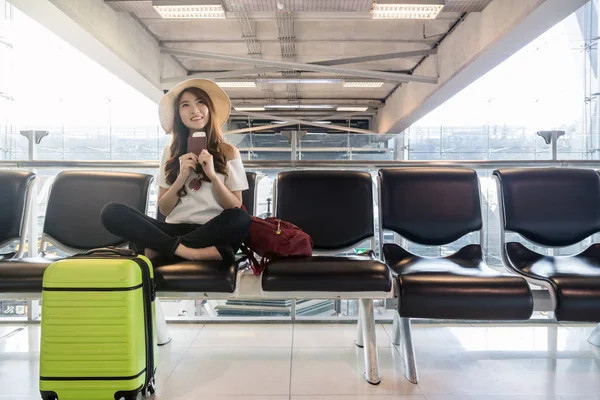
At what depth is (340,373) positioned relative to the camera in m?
1.65

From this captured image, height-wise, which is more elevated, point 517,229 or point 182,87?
point 182,87

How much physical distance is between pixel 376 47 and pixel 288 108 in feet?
15.3

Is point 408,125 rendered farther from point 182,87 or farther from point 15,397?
point 15,397

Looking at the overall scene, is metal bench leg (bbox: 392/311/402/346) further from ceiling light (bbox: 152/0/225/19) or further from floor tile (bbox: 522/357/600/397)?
ceiling light (bbox: 152/0/225/19)

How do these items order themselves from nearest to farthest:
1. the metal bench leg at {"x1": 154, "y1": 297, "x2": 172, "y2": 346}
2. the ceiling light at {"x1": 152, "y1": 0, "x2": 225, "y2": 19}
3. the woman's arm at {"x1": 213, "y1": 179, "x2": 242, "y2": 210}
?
the woman's arm at {"x1": 213, "y1": 179, "x2": 242, "y2": 210}
the metal bench leg at {"x1": 154, "y1": 297, "x2": 172, "y2": 346}
the ceiling light at {"x1": 152, "y1": 0, "x2": 225, "y2": 19}

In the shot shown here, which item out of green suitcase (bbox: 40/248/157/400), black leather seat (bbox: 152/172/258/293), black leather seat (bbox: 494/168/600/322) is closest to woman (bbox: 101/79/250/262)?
black leather seat (bbox: 152/172/258/293)

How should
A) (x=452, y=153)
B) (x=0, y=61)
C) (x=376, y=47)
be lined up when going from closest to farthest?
(x=376, y=47)
(x=0, y=61)
(x=452, y=153)

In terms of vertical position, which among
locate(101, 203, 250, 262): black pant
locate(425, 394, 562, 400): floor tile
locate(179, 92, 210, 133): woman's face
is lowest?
locate(425, 394, 562, 400): floor tile

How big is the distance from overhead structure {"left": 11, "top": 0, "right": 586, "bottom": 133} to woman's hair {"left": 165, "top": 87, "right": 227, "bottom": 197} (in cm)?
291

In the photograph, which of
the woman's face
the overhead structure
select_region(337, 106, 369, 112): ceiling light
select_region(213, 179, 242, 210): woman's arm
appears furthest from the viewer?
select_region(337, 106, 369, 112): ceiling light

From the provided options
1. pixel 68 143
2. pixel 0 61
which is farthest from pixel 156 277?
pixel 68 143

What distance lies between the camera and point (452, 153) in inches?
468

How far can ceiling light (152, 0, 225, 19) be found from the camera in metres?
4.49

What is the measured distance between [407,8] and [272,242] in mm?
3999
